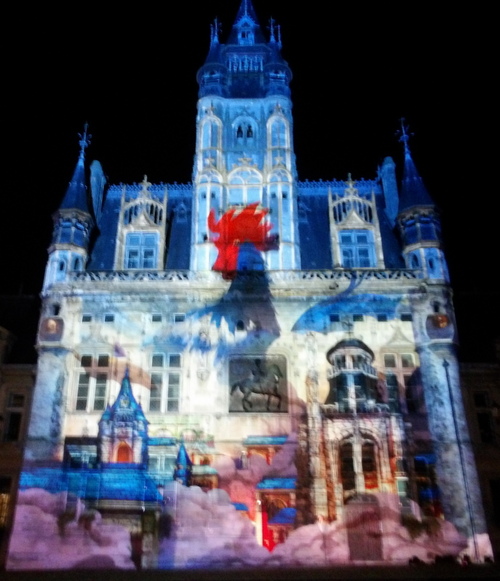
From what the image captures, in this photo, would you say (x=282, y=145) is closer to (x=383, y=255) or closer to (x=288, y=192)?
(x=288, y=192)

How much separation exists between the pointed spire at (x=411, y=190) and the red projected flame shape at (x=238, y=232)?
732 centimetres

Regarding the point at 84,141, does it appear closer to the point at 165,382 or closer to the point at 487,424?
the point at 165,382

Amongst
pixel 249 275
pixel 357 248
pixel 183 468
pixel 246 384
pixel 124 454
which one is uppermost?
pixel 357 248

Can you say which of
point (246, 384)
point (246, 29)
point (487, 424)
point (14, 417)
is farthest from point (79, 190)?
point (487, 424)

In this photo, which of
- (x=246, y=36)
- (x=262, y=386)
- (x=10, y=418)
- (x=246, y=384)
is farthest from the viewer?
(x=246, y=36)

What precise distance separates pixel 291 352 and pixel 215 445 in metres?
5.38

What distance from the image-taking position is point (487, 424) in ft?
82.1

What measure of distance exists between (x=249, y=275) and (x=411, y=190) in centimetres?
1011

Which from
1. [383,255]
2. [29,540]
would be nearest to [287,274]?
[383,255]

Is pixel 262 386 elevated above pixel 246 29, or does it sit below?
below

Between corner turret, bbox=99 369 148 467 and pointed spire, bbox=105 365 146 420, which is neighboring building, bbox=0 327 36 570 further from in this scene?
pointed spire, bbox=105 365 146 420

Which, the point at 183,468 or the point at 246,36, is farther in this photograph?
the point at 246,36

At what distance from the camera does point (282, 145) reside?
98.0 feet

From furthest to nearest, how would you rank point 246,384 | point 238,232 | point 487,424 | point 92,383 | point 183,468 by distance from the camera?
1. point 238,232
2. point 487,424
3. point 92,383
4. point 246,384
5. point 183,468
